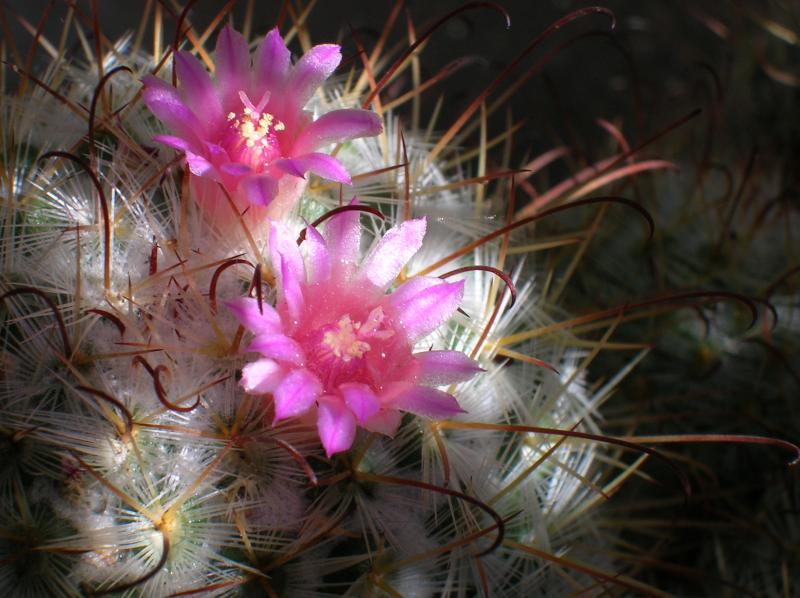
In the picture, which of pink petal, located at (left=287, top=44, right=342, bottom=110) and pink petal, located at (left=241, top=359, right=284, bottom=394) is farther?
pink petal, located at (left=287, top=44, right=342, bottom=110)

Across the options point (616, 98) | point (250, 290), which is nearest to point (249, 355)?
point (250, 290)

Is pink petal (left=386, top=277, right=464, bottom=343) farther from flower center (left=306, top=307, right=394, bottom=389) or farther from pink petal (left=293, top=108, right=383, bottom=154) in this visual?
pink petal (left=293, top=108, right=383, bottom=154)

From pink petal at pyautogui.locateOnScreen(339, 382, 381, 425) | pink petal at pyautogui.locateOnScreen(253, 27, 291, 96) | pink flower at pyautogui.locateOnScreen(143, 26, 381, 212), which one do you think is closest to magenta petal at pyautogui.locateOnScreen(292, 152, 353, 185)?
pink flower at pyautogui.locateOnScreen(143, 26, 381, 212)

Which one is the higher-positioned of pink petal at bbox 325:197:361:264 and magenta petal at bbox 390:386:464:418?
pink petal at bbox 325:197:361:264

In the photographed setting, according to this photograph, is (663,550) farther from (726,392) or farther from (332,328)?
(332,328)

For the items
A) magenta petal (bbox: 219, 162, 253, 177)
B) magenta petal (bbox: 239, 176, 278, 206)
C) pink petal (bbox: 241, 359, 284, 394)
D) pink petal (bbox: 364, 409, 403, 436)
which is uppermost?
magenta petal (bbox: 219, 162, 253, 177)

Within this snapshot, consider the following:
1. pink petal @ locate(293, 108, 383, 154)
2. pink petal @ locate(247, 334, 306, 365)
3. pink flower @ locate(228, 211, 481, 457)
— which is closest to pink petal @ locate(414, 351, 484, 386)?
pink flower @ locate(228, 211, 481, 457)
